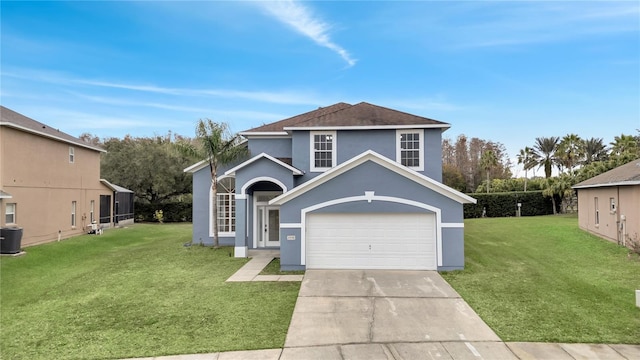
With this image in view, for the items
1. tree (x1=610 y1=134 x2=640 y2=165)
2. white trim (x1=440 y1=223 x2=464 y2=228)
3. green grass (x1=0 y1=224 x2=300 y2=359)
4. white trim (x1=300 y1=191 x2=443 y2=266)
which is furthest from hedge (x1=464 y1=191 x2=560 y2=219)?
green grass (x1=0 y1=224 x2=300 y2=359)

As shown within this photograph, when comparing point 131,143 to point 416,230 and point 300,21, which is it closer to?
point 300,21

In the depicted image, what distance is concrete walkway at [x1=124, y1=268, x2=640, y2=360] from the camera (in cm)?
587

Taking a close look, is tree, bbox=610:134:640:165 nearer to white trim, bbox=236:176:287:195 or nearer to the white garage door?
the white garage door

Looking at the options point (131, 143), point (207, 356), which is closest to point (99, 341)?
point (207, 356)

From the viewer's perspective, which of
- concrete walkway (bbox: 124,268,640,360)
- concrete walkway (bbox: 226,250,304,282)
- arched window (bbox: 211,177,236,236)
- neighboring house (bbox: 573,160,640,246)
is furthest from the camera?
arched window (bbox: 211,177,236,236)

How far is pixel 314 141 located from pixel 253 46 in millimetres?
8767

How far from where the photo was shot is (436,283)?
10.3m

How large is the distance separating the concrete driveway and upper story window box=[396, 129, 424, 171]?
646 centimetres

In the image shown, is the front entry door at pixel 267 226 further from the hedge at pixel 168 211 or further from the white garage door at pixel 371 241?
the hedge at pixel 168 211

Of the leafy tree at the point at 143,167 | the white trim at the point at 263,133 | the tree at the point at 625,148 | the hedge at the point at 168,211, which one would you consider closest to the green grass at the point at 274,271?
the white trim at the point at 263,133

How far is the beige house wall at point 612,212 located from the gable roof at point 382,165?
930 cm

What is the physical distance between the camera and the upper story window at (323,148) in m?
16.0

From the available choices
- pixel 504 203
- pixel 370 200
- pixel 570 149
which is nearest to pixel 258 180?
pixel 370 200

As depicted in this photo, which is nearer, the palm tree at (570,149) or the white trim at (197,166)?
the white trim at (197,166)
